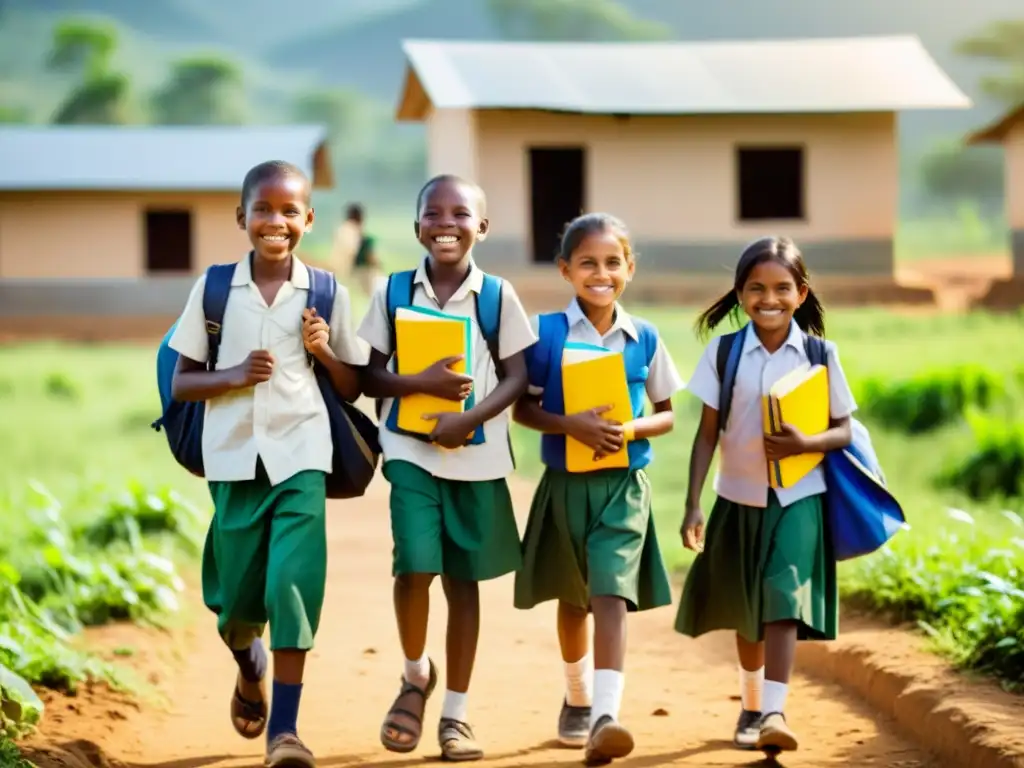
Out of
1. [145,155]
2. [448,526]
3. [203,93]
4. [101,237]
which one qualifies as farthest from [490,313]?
[203,93]

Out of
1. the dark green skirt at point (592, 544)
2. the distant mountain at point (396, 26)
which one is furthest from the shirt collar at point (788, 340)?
the distant mountain at point (396, 26)

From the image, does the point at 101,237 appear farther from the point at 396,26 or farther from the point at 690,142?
the point at 396,26

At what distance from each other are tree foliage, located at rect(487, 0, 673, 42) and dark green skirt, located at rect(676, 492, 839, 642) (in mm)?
87051

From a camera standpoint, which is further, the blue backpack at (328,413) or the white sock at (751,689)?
the white sock at (751,689)

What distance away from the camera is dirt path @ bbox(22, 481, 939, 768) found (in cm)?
497

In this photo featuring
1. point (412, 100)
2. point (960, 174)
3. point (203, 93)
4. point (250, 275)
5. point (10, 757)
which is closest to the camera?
point (10, 757)

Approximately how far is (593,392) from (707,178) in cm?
1887

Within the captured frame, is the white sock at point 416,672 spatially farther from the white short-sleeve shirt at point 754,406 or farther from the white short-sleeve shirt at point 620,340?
the white short-sleeve shirt at point 754,406

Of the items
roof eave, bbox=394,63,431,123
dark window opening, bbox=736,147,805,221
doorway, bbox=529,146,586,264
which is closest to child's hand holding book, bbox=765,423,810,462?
roof eave, bbox=394,63,431,123

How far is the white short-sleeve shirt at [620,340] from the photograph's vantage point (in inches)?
197

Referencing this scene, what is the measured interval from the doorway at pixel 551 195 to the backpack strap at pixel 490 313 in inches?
861

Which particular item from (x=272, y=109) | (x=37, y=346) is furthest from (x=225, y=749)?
Answer: (x=272, y=109)

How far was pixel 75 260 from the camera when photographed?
24.8 m

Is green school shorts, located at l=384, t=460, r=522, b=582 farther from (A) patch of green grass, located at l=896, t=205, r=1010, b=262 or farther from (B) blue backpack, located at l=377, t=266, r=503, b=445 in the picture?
(A) patch of green grass, located at l=896, t=205, r=1010, b=262
